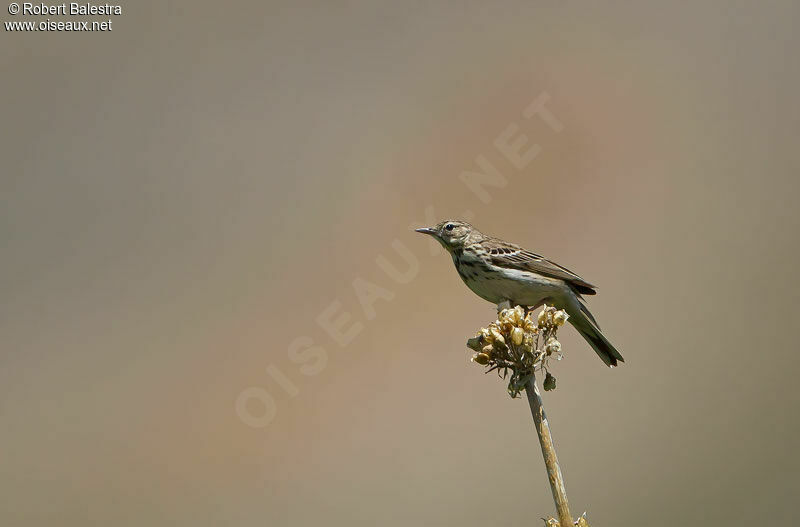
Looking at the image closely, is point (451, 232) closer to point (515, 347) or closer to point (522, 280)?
point (522, 280)

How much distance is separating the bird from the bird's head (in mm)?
133

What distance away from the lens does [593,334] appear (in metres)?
6.50

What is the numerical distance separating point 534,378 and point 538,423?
43cm

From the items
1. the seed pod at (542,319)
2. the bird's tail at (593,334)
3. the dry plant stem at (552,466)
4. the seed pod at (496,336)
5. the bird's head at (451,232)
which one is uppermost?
the bird's head at (451,232)

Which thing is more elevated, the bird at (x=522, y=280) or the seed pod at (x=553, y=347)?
the bird at (x=522, y=280)

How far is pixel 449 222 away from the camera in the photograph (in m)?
7.60

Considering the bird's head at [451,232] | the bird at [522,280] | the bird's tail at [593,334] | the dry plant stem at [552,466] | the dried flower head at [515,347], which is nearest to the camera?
the dry plant stem at [552,466]

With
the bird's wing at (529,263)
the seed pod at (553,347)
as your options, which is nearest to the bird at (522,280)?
the bird's wing at (529,263)

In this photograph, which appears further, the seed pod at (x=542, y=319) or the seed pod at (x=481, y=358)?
the seed pod at (x=542, y=319)

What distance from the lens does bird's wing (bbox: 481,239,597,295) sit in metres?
6.85

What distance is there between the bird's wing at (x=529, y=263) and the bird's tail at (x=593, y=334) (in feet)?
0.91

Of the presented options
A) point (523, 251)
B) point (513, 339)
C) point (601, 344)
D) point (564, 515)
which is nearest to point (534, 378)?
point (513, 339)

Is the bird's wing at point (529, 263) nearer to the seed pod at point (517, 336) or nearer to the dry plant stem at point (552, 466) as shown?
the seed pod at point (517, 336)

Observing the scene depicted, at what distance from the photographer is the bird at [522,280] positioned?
22.2 ft
